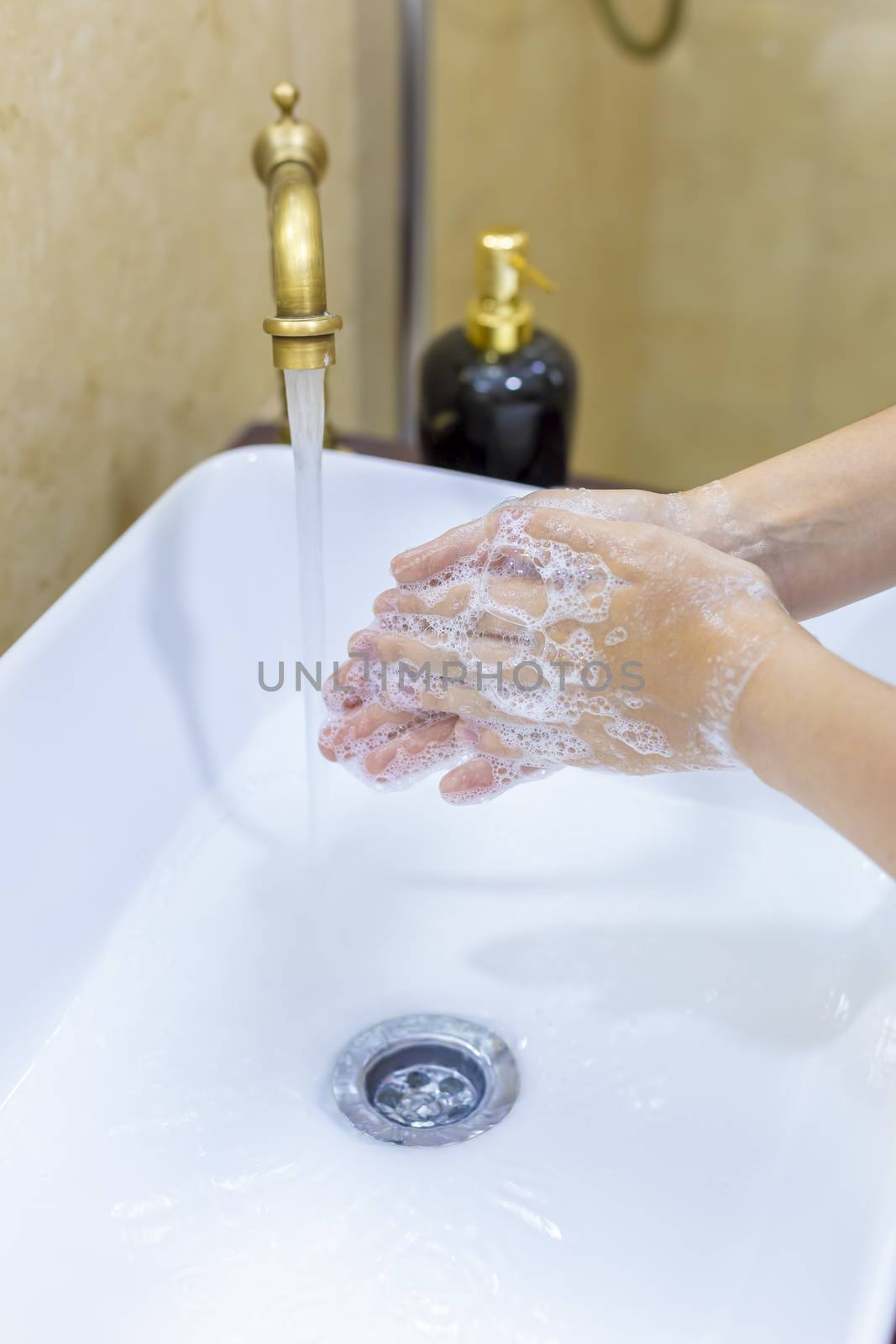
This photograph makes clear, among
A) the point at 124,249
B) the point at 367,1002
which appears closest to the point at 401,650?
the point at 367,1002

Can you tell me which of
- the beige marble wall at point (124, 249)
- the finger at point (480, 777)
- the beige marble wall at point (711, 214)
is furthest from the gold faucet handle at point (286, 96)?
the beige marble wall at point (711, 214)

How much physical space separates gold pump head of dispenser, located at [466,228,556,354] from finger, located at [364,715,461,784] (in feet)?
0.79

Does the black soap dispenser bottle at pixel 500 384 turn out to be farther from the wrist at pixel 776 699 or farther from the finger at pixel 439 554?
the wrist at pixel 776 699

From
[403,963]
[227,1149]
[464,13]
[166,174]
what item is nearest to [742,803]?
[403,963]

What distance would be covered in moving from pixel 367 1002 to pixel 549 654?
172 mm

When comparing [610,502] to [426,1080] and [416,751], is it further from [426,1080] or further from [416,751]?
[426,1080]

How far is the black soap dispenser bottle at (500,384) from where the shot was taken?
2.36ft

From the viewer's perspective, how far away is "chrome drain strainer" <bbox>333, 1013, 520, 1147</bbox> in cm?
52

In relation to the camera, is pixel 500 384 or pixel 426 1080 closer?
pixel 426 1080

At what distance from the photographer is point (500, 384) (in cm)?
73

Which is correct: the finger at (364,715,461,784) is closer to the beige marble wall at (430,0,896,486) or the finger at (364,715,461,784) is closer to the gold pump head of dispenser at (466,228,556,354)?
the gold pump head of dispenser at (466,228,556,354)

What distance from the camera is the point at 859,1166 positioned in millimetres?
476
